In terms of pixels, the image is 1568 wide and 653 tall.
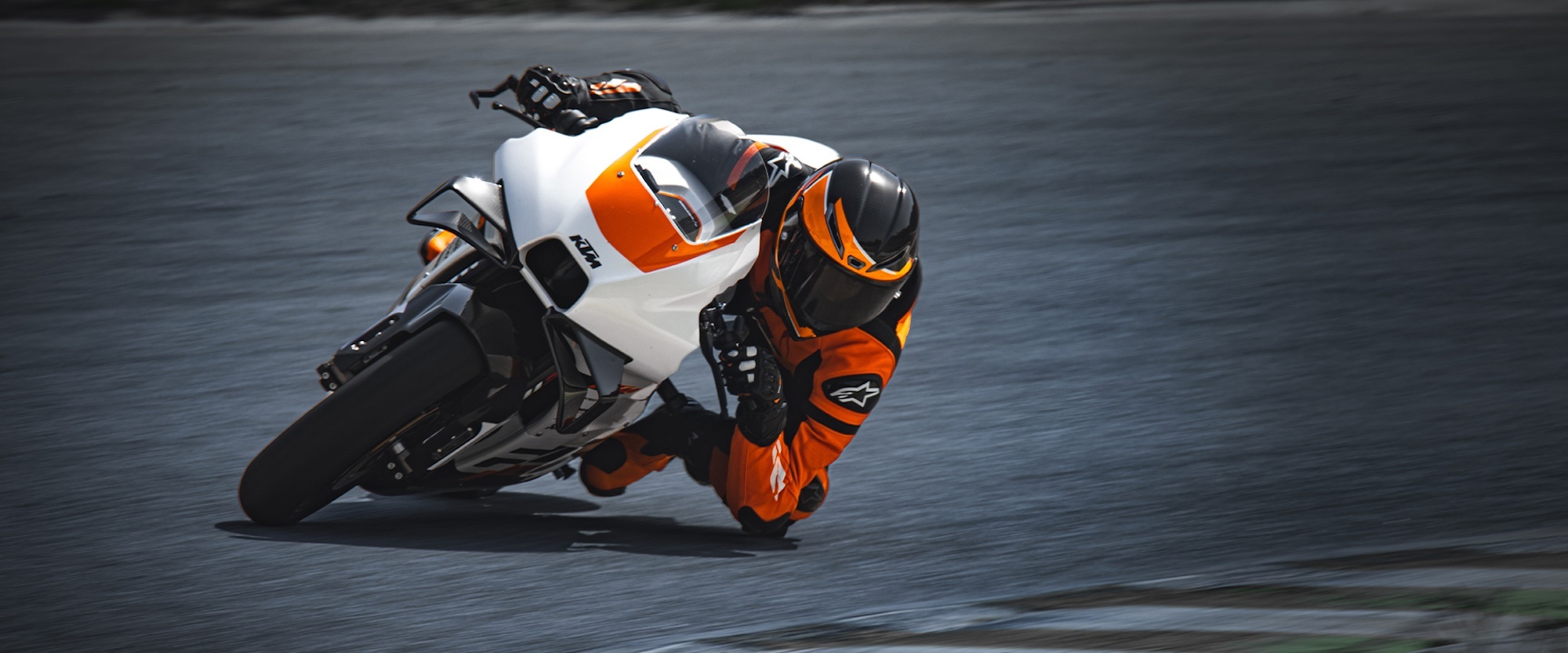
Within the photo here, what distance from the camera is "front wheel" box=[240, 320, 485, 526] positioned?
347 cm

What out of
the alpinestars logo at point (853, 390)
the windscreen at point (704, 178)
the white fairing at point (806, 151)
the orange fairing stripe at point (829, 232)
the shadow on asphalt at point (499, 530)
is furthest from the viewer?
the white fairing at point (806, 151)

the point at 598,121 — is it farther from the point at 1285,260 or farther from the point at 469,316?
the point at 1285,260

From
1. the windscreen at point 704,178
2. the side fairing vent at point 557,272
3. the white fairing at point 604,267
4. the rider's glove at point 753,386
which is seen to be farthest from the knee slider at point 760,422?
A: the side fairing vent at point 557,272

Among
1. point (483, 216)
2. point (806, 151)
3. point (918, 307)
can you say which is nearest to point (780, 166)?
point (806, 151)

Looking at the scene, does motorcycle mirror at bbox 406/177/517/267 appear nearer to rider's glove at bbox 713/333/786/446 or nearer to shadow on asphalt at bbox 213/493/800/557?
rider's glove at bbox 713/333/786/446

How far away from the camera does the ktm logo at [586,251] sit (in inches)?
136

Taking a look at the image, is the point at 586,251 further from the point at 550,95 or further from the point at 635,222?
the point at 550,95

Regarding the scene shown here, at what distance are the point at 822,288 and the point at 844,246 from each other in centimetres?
14

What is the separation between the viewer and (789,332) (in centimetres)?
424

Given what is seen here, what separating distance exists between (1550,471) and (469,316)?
3.85 meters

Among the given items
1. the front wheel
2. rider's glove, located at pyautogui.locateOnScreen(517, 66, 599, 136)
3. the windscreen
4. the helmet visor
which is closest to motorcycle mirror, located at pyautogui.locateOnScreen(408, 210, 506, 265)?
the front wheel

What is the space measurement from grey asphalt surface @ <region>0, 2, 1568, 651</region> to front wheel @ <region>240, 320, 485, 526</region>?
344 millimetres

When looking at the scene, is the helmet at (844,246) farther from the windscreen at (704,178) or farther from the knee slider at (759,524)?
the knee slider at (759,524)

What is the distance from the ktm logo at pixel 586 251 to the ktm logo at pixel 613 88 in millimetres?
811
